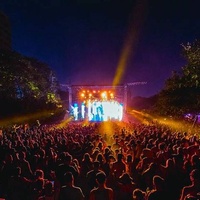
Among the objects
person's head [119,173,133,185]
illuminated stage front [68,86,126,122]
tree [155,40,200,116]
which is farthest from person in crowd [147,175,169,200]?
illuminated stage front [68,86,126,122]

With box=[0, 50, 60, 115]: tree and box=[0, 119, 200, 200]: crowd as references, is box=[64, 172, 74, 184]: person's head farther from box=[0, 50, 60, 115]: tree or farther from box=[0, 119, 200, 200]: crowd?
box=[0, 50, 60, 115]: tree

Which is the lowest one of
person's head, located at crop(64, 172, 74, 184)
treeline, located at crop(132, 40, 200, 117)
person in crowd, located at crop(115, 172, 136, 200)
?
person in crowd, located at crop(115, 172, 136, 200)

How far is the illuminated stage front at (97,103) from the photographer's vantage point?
4441cm

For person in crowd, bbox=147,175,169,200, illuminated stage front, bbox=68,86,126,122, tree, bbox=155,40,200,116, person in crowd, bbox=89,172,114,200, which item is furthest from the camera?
illuminated stage front, bbox=68,86,126,122

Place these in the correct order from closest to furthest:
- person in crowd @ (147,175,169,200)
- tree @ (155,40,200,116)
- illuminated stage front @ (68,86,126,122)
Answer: person in crowd @ (147,175,169,200)
tree @ (155,40,200,116)
illuminated stage front @ (68,86,126,122)

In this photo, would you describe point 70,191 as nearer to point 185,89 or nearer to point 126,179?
point 126,179

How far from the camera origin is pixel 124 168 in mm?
9523

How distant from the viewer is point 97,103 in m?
45.1

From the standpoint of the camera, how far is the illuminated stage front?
44406 mm

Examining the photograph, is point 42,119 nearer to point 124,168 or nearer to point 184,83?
point 184,83

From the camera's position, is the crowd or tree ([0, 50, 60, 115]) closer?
the crowd

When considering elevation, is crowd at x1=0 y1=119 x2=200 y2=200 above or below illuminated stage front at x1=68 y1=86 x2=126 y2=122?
below

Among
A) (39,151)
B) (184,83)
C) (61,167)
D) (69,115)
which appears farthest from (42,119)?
(61,167)

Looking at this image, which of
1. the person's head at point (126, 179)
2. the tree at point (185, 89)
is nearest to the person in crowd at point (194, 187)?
the person's head at point (126, 179)
